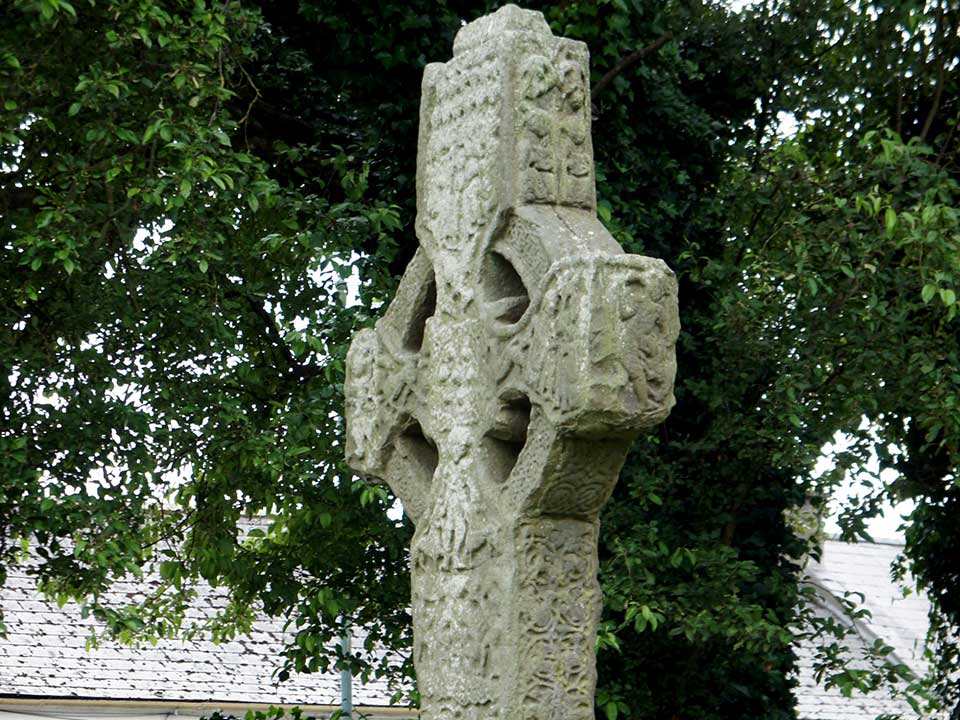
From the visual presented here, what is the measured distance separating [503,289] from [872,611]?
19.1m

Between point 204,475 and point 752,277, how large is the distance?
3267 millimetres

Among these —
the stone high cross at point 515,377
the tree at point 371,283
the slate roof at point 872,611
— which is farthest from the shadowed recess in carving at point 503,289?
the slate roof at point 872,611

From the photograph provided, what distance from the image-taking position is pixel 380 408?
5.36 m

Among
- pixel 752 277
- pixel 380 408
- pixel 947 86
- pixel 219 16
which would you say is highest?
pixel 947 86

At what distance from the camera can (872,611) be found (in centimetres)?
2291

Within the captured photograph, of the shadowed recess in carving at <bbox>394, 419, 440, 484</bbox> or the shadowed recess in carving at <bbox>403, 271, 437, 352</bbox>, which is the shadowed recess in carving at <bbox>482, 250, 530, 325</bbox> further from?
the shadowed recess in carving at <bbox>394, 419, 440, 484</bbox>

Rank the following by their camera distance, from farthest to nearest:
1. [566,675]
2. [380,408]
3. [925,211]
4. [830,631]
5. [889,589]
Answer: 1. [889,589]
2. [830,631]
3. [925,211]
4. [380,408]
5. [566,675]

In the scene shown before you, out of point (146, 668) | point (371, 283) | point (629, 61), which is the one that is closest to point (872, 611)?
point (146, 668)

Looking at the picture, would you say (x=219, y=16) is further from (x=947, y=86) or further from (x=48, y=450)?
(x=947, y=86)

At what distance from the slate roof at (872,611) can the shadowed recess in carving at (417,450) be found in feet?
45.7

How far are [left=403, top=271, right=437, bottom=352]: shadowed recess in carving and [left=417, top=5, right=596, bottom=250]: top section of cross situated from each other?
33 centimetres

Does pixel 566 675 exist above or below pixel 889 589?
below

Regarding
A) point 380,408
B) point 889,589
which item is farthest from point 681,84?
point 889,589

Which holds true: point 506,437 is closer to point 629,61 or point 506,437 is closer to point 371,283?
point 371,283
